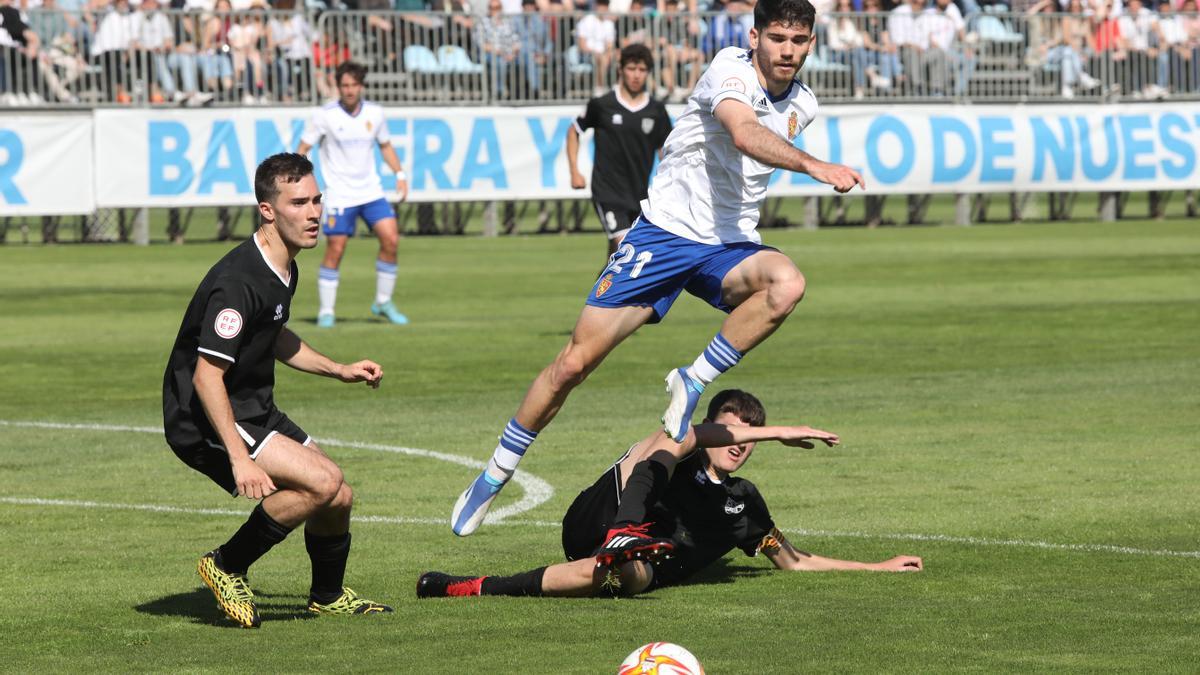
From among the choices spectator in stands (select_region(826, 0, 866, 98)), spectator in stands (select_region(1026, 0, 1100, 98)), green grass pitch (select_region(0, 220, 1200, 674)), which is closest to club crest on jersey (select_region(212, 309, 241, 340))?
green grass pitch (select_region(0, 220, 1200, 674))

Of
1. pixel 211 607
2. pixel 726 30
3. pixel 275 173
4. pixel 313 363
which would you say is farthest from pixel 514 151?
pixel 275 173

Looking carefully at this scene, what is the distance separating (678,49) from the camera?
1220 inches

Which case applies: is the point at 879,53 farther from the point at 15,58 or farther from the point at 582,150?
the point at 15,58

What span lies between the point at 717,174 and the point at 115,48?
20889 millimetres

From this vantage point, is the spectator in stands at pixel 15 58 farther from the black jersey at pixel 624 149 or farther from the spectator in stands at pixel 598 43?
the black jersey at pixel 624 149

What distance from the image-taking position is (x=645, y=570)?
778 cm

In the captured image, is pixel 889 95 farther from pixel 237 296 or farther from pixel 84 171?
pixel 237 296

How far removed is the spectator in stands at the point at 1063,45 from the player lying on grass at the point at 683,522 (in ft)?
86.6

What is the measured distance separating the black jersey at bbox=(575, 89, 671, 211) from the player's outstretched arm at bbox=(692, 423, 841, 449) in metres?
9.96

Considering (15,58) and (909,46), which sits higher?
(909,46)

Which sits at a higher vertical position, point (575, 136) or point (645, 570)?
point (575, 136)

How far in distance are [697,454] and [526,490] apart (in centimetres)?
278

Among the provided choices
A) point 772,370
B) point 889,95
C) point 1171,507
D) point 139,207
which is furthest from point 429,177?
point 1171,507

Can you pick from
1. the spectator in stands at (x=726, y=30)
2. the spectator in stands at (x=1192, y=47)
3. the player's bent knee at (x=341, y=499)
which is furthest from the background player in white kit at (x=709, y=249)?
the spectator in stands at (x=1192, y=47)
